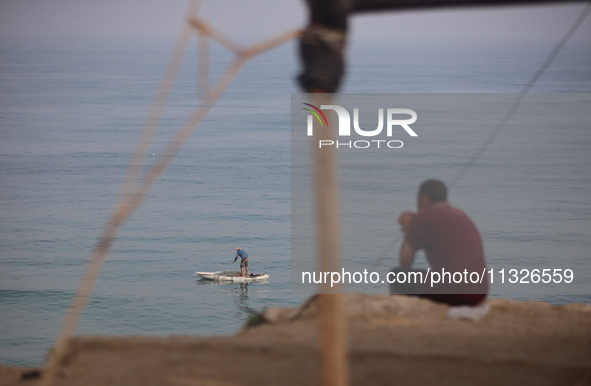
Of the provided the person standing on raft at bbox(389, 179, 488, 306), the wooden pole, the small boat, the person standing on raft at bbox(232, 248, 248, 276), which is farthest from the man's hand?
the small boat

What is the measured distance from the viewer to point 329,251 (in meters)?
3.60

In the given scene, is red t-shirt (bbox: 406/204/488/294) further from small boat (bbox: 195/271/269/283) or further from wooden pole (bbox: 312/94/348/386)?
small boat (bbox: 195/271/269/283)

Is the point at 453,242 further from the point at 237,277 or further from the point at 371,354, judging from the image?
the point at 237,277

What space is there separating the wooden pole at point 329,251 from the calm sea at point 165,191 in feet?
61.9

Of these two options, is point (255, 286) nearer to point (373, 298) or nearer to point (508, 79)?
point (373, 298)

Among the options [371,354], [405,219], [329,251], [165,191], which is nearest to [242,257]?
[405,219]

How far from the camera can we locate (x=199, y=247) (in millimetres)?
37500

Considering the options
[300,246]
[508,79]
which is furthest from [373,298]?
[508,79]

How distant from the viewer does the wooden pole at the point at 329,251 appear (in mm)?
3572

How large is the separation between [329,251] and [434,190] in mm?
2706

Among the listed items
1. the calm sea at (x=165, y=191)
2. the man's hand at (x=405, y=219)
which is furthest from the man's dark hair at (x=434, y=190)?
the calm sea at (x=165, y=191)

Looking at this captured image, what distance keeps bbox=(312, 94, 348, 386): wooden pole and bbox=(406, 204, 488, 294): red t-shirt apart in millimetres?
2613

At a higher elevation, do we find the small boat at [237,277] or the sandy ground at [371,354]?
the sandy ground at [371,354]

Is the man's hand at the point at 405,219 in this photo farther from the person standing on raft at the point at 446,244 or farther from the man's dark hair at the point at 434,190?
the man's dark hair at the point at 434,190
